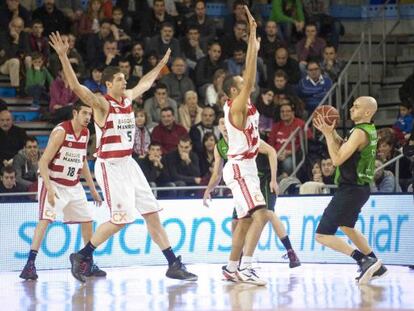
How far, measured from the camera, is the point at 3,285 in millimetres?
13188

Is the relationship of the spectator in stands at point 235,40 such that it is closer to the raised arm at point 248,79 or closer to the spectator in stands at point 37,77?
the spectator in stands at point 37,77

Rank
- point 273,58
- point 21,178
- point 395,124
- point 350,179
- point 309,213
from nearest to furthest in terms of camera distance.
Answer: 1. point 350,179
2. point 309,213
3. point 21,178
4. point 395,124
5. point 273,58

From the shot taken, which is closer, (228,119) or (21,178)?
(228,119)

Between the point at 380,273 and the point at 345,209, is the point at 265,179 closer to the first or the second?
the point at 345,209

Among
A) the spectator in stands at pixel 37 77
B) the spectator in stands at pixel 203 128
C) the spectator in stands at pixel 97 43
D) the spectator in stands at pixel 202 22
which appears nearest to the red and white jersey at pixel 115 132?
the spectator in stands at pixel 203 128

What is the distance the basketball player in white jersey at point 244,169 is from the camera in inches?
493

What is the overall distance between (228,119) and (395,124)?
7144mm

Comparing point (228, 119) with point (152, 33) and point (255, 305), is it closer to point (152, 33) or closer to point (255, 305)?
point (255, 305)

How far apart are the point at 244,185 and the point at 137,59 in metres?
7.52

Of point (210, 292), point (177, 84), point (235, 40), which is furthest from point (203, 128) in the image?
point (210, 292)

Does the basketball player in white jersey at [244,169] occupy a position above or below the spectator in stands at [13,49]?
below

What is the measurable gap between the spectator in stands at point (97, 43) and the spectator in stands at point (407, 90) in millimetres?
5027

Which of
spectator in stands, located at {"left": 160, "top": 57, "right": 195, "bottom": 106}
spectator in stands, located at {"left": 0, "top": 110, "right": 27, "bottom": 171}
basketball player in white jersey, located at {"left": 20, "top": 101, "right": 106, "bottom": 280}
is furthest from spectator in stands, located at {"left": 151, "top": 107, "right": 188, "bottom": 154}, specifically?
basketball player in white jersey, located at {"left": 20, "top": 101, "right": 106, "bottom": 280}

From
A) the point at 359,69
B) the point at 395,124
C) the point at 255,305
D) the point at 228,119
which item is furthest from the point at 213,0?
the point at 255,305
